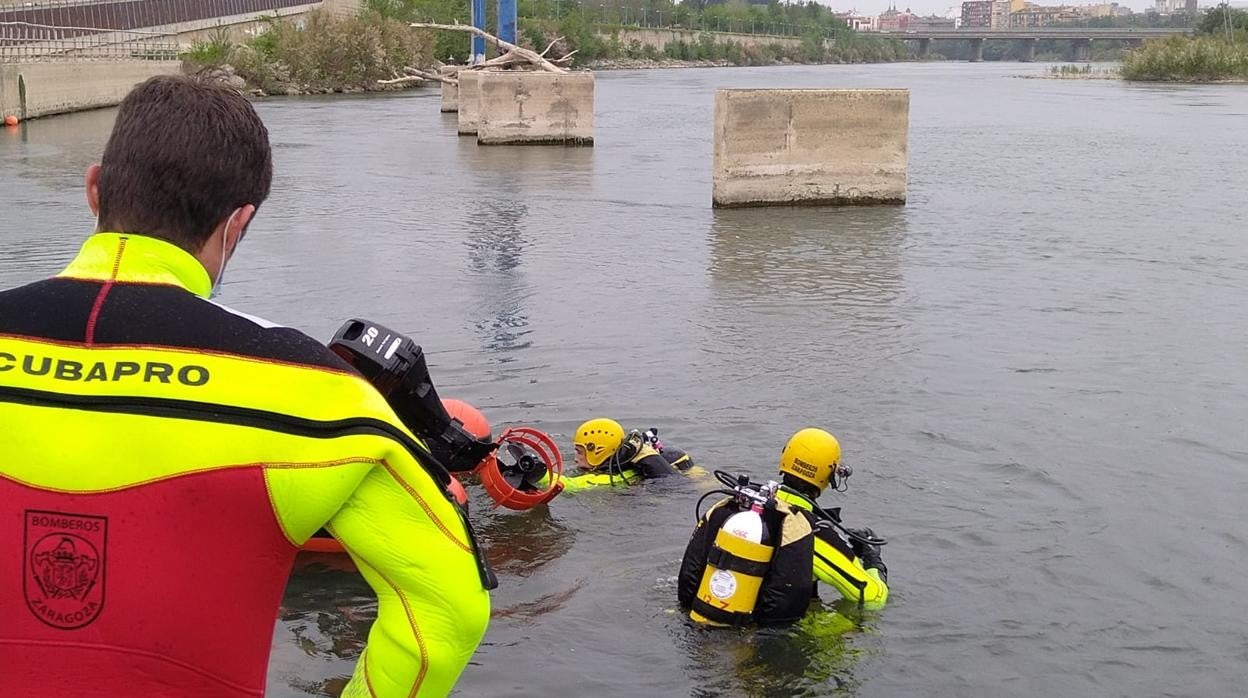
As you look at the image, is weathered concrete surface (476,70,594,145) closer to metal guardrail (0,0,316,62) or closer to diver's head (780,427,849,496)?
metal guardrail (0,0,316,62)

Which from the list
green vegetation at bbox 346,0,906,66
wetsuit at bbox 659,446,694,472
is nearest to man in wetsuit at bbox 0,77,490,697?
wetsuit at bbox 659,446,694,472

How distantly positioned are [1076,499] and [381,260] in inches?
396

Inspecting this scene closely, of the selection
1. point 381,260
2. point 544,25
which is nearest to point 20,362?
point 381,260

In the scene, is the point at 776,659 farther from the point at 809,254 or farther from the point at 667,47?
the point at 667,47

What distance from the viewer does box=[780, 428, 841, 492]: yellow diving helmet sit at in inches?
260

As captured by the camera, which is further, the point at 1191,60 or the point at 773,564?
the point at 1191,60

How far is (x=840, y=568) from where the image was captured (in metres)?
6.46

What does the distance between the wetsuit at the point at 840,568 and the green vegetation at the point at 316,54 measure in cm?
5679

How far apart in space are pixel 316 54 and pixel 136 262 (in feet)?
216

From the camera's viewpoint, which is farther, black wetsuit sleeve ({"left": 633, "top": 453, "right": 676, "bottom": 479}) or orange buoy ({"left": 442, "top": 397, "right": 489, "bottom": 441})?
black wetsuit sleeve ({"left": 633, "top": 453, "right": 676, "bottom": 479})

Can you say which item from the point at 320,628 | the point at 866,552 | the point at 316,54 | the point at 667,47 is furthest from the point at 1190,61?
the point at 320,628

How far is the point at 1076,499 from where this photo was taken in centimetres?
849

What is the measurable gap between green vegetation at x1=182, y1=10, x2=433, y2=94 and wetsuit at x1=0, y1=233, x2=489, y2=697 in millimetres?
60509

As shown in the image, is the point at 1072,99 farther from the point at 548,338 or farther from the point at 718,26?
the point at 718,26
